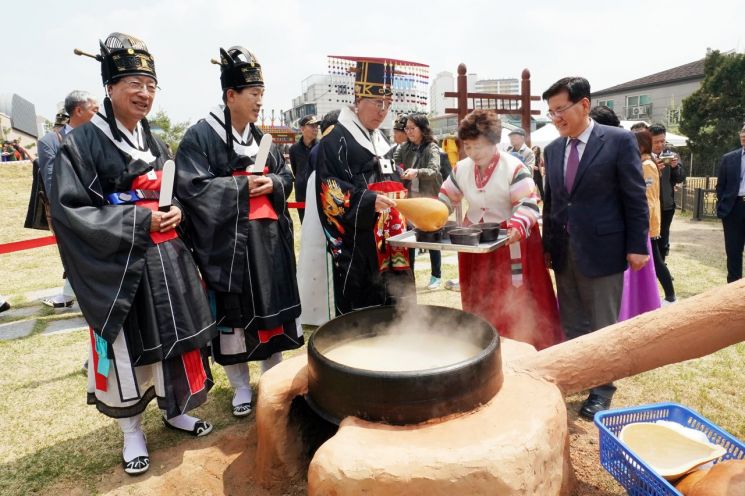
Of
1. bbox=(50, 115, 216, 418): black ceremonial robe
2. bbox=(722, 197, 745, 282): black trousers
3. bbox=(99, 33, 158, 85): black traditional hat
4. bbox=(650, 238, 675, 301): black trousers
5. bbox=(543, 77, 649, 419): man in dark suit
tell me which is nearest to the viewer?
bbox=(50, 115, 216, 418): black ceremonial robe

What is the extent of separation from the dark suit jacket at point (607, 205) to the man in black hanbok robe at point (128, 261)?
2.41 metres

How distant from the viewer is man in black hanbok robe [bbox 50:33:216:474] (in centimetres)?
256

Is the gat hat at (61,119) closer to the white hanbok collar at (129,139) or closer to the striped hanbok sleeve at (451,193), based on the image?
the white hanbok collar at (129,139)

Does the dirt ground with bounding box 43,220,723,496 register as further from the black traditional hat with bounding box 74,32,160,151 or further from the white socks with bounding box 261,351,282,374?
the black traditional hat with bounding box 74,32,160,151

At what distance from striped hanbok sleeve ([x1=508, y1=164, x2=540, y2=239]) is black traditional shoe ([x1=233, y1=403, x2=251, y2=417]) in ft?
7.31

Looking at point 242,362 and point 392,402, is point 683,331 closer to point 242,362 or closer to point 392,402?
point 392,402

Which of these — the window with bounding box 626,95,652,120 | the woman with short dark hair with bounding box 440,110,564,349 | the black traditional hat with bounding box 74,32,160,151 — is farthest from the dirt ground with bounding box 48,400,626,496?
the window with bounding box 626,95,652,120

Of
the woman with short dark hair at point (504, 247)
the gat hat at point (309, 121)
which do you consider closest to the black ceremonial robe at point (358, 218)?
the woman with short dark hair at point (504, 247)

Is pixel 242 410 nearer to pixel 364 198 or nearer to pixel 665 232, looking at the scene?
pixel 364 198

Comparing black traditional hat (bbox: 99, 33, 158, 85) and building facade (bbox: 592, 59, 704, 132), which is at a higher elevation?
building facade (bbox: 592, 59, 704, 132)

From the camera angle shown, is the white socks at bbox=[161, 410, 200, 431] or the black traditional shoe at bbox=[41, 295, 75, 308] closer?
the white socks at bbox=[161, 410, 200, 431]

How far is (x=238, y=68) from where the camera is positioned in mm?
3141

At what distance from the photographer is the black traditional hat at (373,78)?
11.2 ft

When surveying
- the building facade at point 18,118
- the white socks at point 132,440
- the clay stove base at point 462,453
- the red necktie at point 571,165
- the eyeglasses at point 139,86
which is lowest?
the white socks at point 132,440
